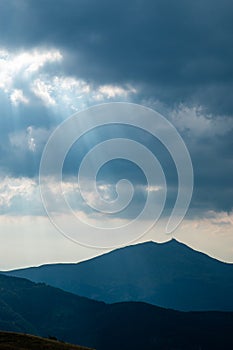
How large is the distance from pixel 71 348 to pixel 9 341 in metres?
10.3

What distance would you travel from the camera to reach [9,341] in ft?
276

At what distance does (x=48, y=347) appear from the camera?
272ft

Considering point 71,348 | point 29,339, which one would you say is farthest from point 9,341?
point 71,348

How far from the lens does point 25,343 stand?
83750mm

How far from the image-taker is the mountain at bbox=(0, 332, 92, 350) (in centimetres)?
8050

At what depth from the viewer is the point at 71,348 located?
86.8 meters

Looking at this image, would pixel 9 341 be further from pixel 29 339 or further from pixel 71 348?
pixel 71 348

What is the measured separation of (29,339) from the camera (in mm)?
87500

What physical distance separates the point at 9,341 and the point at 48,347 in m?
6.58

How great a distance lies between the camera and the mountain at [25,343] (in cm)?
8050

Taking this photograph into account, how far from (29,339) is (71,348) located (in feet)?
23.8
